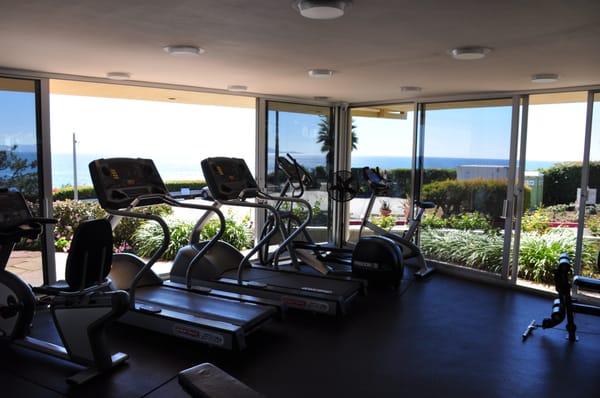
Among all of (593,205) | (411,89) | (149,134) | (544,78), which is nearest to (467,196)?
(593,205)

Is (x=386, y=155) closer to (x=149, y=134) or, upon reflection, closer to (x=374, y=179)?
(x=374, y=179)

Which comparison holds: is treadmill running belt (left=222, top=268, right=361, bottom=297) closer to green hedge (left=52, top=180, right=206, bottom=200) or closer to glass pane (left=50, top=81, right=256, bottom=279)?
glass pane (left=50, top=81, right=256, bottom=279)

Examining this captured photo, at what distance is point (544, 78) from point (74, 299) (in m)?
4.41

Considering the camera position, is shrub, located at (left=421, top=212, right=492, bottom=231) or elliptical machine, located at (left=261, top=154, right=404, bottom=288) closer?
elliptical machine, located at (left=261, top=154, right=404, bottom=288)

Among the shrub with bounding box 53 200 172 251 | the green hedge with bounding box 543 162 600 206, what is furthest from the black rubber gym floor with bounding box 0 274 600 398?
the shrub with bounding box 53 200 172 251

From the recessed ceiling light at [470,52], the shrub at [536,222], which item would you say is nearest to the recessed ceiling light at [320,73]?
the recessed ceiling light at [470,52]

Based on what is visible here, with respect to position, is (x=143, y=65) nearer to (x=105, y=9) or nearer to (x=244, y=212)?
(x=105, y=9)

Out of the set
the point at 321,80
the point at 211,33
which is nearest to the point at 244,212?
the point at 321,80

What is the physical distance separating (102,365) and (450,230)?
4740 millimetres

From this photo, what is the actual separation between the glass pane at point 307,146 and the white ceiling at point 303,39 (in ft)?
5.84

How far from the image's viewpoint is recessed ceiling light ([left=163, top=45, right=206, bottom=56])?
3270 millimetres

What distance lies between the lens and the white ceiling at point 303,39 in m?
2.33

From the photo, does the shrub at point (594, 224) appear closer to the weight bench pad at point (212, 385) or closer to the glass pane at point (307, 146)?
the glass pane at point (307, 146)

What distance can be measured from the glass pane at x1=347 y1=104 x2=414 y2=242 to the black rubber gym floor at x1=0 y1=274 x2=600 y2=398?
2.78 m
